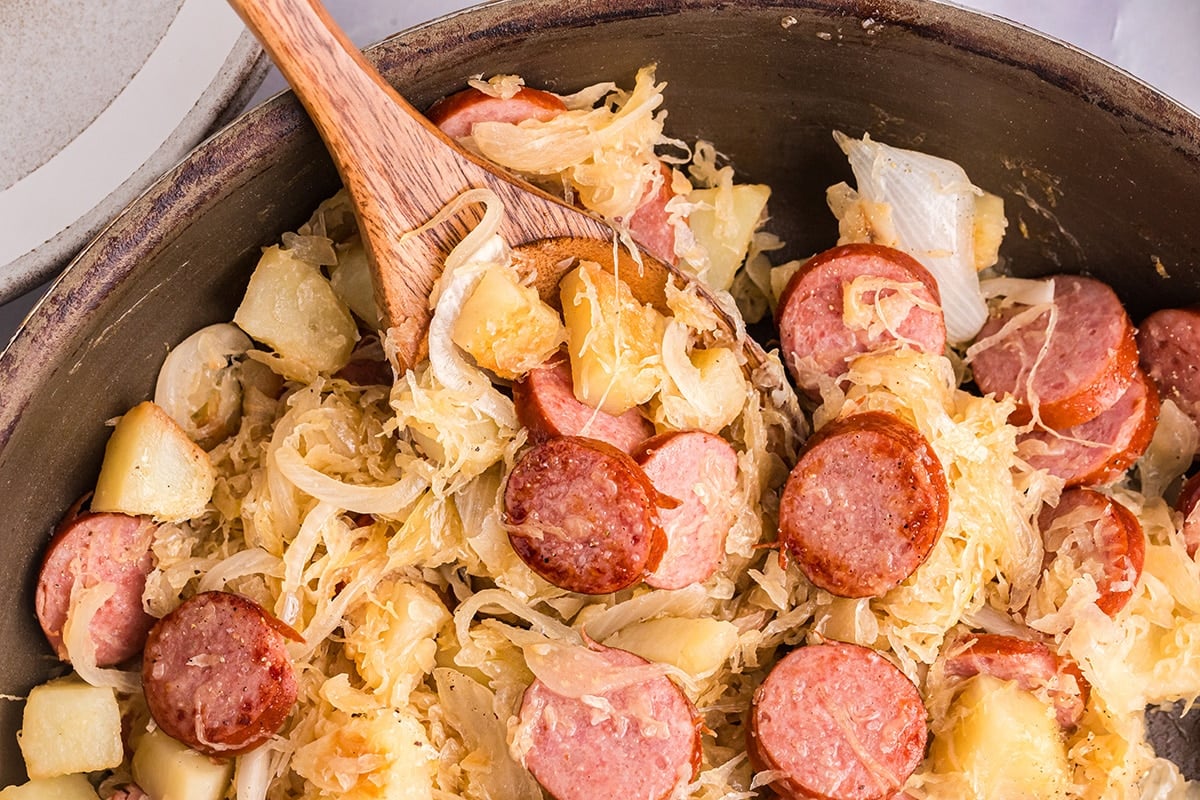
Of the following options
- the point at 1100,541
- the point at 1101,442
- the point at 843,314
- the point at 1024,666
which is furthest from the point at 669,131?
the point at 1024,666

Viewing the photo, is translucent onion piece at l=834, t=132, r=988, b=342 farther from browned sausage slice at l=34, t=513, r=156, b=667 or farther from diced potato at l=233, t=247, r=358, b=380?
browned sausage slice at l=34, t=513, r=156, b=667

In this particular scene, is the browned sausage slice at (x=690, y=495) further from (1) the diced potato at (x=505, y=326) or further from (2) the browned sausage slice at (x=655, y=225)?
(2) the browned sausage slice at (x=655, y=225)

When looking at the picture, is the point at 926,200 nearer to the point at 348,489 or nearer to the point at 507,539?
the point at 507,539

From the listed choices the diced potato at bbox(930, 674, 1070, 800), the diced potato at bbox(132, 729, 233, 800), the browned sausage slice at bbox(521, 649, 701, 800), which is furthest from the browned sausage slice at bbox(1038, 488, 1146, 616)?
the diced potato at bbox(132, 729, 233, 800)

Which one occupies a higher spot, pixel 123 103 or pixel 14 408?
pixel 123 103

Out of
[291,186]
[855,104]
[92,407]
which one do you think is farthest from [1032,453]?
[92,407]

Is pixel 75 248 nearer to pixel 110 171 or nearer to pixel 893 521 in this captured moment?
pixel 110 171
